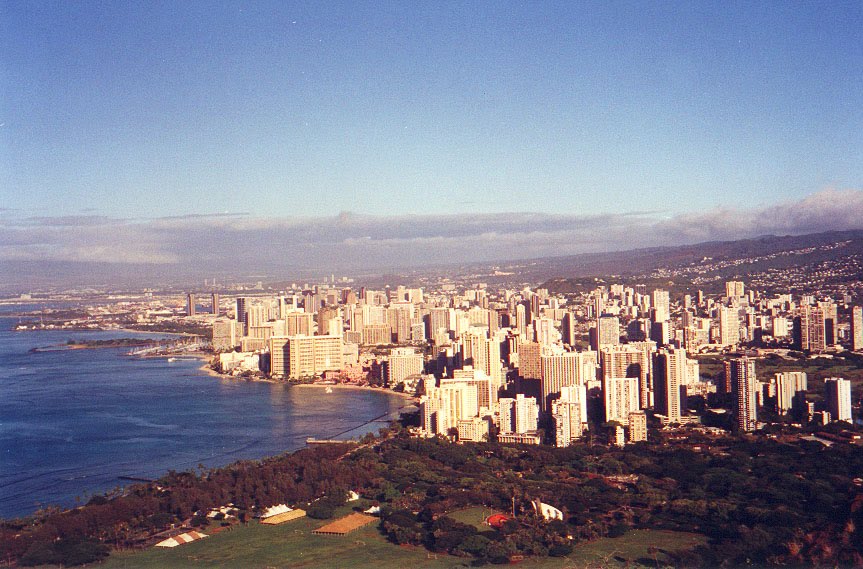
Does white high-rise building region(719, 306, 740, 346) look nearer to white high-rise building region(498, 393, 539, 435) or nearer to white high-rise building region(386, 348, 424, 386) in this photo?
white high-rise building region(386, 348, 424, 386)

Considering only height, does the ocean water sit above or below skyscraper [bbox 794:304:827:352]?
below

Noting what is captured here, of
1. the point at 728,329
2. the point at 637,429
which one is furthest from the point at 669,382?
the point at 728,329

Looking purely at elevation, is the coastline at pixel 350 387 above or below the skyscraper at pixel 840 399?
below

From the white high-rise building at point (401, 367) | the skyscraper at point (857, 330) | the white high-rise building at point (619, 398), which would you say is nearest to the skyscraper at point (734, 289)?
the skyscraper at point (857, 330)

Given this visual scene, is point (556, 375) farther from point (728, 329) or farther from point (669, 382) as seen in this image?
point (728, 329)

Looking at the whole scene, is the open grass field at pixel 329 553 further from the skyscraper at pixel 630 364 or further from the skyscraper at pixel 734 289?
the skyscraper at pixel 734 289

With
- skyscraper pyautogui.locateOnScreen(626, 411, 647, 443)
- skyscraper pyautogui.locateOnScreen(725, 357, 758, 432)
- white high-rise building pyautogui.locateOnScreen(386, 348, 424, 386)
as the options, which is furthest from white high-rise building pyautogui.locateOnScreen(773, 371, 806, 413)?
white high-rise building pyautogui.locateOnScreen(386, 348, 424, 386)
